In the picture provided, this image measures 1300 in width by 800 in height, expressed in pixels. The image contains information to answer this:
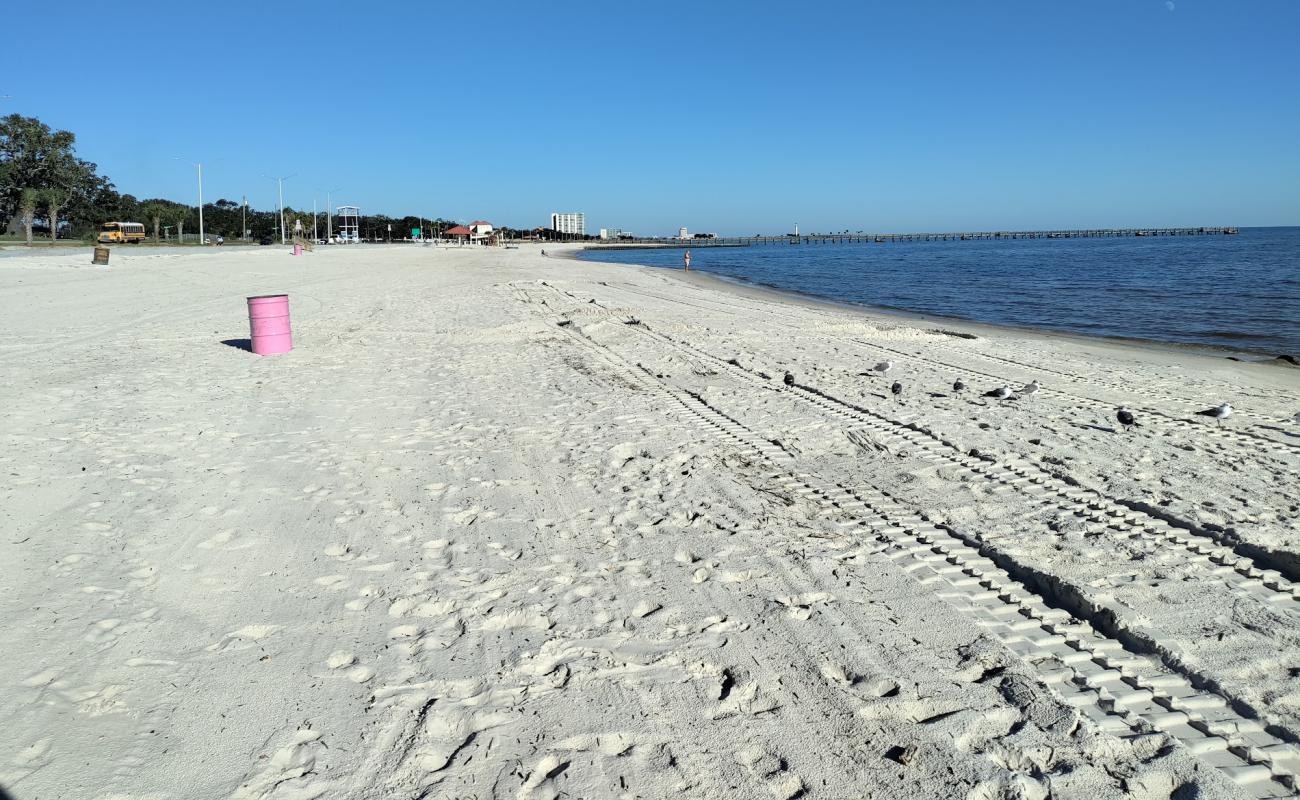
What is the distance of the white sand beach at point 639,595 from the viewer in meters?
2.53

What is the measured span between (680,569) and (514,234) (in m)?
180

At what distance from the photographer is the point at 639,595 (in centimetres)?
364

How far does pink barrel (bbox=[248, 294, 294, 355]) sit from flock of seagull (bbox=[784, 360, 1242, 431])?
21.4ft

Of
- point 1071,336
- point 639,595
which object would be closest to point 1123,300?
point 1071,336

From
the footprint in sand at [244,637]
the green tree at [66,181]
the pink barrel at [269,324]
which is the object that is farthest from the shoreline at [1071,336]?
the green tree at [66,181]

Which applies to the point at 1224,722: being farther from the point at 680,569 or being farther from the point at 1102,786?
the point at 680,569

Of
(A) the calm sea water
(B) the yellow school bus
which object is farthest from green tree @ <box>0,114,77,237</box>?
(A) the calm sea water

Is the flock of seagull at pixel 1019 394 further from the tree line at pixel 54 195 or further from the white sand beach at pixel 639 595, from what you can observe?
the tree line at pixel 54 195

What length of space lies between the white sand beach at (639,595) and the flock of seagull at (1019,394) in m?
0.14

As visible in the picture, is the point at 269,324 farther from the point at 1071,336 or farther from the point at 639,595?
the point at 1071,336

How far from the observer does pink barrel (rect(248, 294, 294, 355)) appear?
32.4ft

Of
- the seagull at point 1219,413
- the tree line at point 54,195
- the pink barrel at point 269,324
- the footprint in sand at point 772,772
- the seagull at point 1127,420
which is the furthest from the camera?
the tree line at point 54,195

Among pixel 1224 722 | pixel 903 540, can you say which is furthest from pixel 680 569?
pixel 1224 722

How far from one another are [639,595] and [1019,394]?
6105 mm
